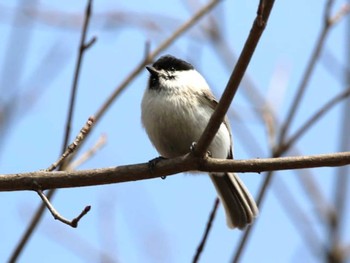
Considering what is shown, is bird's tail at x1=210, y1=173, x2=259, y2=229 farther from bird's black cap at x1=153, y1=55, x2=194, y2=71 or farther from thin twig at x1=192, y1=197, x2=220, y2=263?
thin twig at x1=192, y1=197, x2=220, y2=263

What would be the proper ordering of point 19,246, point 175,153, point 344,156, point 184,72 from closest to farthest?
point 344,156 → point 19,246 → point 175,153 → point 184,72

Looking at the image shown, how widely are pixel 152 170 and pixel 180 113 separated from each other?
2.57 feet

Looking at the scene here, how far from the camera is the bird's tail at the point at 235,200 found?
3344 millimetres

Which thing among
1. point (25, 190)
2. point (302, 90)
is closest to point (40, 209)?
point (25, 190)

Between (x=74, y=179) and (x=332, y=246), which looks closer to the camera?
(x=74, y=179)

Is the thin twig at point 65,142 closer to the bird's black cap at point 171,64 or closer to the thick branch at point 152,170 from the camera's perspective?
the thick branch at point 152,170

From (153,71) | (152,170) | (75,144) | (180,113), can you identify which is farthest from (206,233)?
(153,71)

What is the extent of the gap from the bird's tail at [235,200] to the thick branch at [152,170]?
1.27 metres

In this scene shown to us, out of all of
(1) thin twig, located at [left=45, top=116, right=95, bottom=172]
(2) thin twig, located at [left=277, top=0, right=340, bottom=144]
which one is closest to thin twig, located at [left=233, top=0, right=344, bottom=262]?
(2) thin twig, located at [left=277, top=0, right=340, bottom=144]

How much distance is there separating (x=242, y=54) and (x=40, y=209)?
103 cm

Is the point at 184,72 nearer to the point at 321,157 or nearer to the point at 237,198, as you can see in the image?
the point at 237,198

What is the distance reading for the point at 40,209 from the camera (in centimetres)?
224

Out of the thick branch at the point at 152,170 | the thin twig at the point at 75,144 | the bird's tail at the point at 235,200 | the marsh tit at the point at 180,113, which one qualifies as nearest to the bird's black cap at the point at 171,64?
the marsh tit at the point at 180,113

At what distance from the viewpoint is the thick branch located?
1923mm
